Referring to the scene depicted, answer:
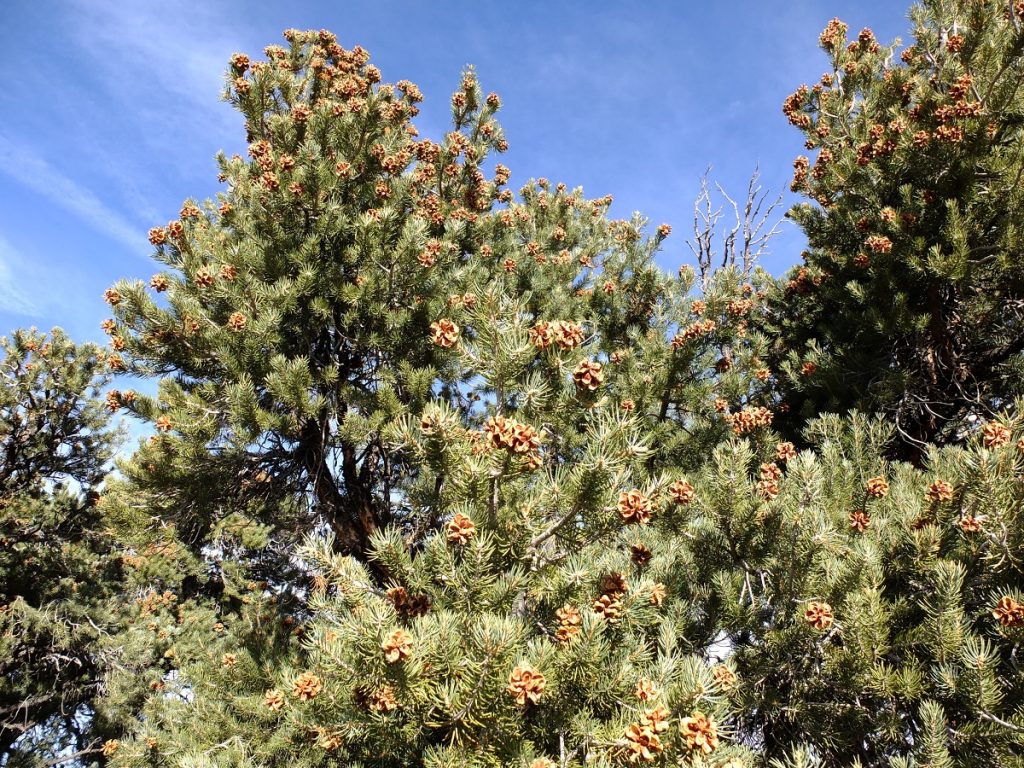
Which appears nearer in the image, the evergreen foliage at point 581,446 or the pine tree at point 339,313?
the evergreen foliage at point 581,446

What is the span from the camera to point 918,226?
4508 millimetres

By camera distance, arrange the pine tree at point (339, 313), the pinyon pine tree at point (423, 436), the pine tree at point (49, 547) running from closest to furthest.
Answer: the pinyon pine tree at point (423, 436) < the pine tree at point (339, 313) < the pine tree at point (49, 547)

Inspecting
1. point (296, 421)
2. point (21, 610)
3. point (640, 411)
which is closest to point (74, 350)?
point (21, 610)

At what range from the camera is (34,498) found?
10086mm

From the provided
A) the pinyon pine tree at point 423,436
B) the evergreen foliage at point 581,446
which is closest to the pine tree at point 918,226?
the evergreen foliage at point 581,446

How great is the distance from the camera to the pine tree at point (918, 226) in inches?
166

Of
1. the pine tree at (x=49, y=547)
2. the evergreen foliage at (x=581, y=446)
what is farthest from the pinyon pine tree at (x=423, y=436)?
the pine tree at (x=49, y=547)

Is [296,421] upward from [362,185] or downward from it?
downward

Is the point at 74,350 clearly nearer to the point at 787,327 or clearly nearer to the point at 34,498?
the point at 34,498

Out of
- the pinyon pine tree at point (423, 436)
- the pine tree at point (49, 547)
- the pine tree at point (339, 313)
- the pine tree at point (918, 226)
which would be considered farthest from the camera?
the pine tree at point (49, 547)

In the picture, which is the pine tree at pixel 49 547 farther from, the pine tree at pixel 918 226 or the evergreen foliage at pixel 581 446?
the pine tree at pixel 918 226

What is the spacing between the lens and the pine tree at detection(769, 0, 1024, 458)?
421 centimetres

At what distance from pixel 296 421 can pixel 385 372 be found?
2.32ft

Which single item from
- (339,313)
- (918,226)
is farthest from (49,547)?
(918,226)
